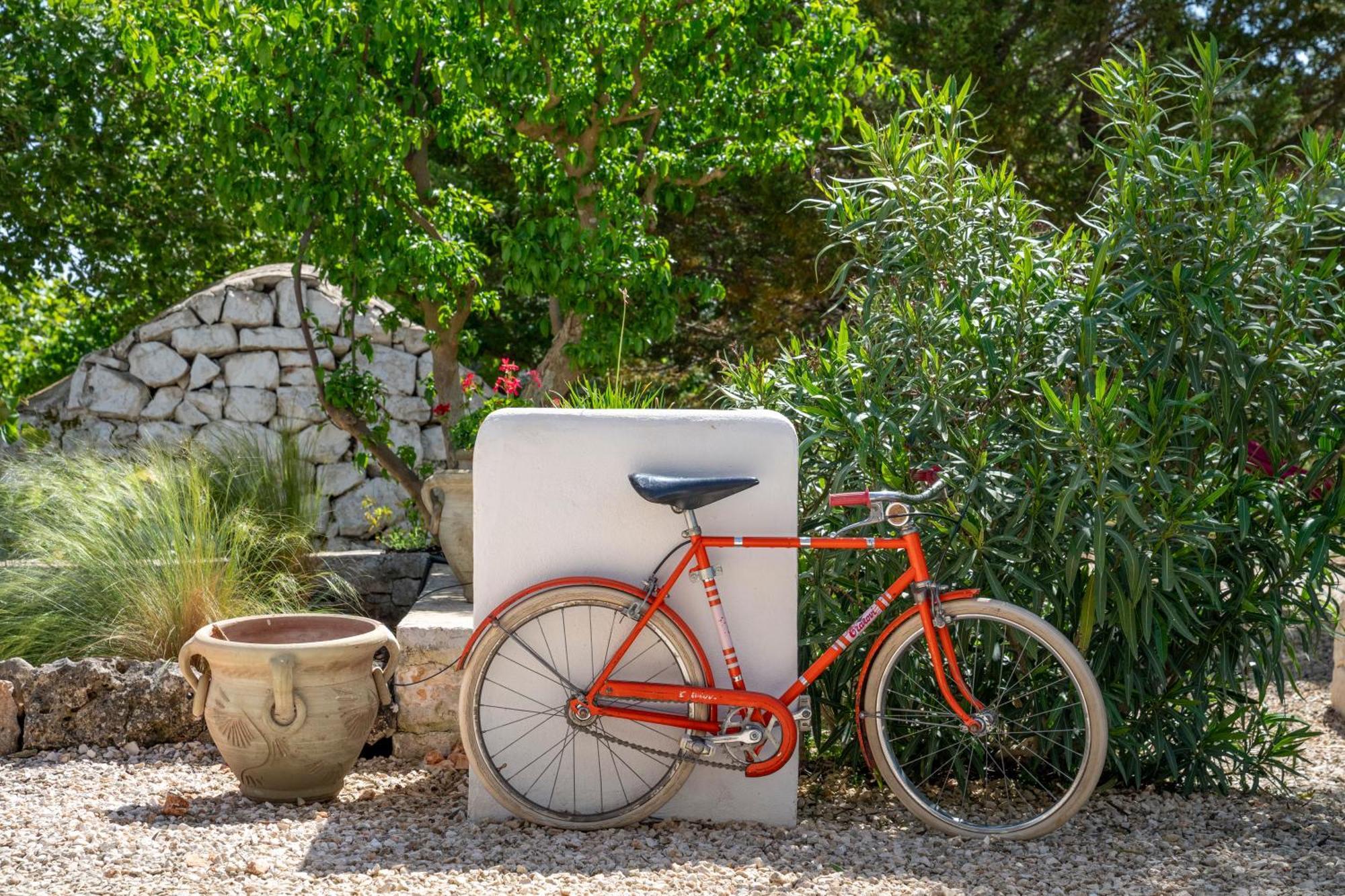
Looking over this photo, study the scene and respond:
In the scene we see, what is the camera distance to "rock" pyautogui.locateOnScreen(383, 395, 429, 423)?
7.93 metres

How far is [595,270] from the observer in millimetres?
5309

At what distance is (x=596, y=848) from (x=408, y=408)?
5.35 metres

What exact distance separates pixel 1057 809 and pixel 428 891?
4.95 feet

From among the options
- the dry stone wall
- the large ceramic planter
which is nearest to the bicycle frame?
the large ceramic planter

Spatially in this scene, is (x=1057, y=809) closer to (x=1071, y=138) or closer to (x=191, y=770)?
(x=191, y=770)

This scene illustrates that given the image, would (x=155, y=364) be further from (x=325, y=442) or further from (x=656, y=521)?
(x=656, y=521)

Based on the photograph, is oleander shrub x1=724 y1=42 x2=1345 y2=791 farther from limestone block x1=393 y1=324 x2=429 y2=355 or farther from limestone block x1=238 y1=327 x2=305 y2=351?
limestone block x1=238 y1=327 x2=305 y2=351

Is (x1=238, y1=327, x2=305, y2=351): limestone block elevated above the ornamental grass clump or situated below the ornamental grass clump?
above

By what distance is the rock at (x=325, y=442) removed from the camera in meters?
7.91

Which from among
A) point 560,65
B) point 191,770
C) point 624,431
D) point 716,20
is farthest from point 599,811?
point 716,20

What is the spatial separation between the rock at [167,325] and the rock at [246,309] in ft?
0.63

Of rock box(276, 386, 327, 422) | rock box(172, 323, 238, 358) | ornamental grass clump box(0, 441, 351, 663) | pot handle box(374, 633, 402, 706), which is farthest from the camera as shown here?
rock box(276, 386, 327, 422)

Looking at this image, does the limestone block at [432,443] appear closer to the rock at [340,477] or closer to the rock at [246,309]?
the rock at [340,477]

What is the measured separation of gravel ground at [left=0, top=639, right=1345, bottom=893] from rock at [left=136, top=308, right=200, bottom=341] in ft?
15.5
